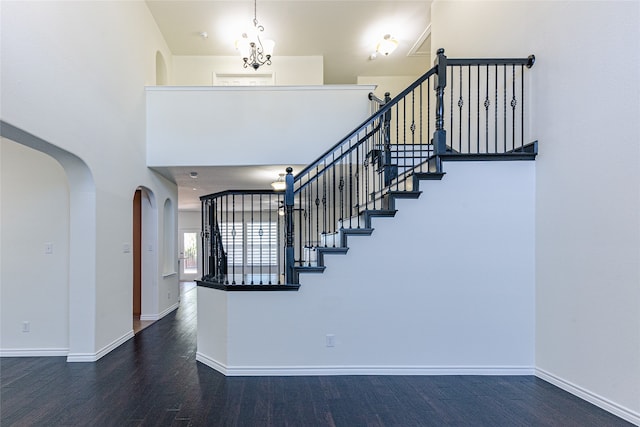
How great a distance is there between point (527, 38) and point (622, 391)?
11.1ft

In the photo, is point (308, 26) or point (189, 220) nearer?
point (308, 26)

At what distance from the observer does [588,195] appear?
280cm

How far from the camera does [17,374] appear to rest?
3527mm

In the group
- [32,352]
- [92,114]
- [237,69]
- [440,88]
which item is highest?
[237,69]

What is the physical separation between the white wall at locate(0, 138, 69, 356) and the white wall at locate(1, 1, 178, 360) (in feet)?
0.32

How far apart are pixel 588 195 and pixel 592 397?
1.68m

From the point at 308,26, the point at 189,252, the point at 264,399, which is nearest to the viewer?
the point at 264,399

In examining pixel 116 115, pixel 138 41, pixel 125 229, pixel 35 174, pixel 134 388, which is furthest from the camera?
pixel 138 41

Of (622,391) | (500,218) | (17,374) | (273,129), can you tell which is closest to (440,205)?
(500,218)

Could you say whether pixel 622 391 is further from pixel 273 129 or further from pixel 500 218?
pixel 273 129

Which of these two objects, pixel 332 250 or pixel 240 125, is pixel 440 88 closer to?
pixel 332 250

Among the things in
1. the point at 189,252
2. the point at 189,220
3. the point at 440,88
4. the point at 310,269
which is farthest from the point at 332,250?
the point at 189,252

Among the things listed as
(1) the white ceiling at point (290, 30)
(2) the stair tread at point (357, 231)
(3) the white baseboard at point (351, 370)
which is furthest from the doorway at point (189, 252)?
(2) the stair tread at point (357, 231)

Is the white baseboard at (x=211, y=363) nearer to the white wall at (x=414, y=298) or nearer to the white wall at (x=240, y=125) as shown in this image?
the white wall at (x=414, y=298)
